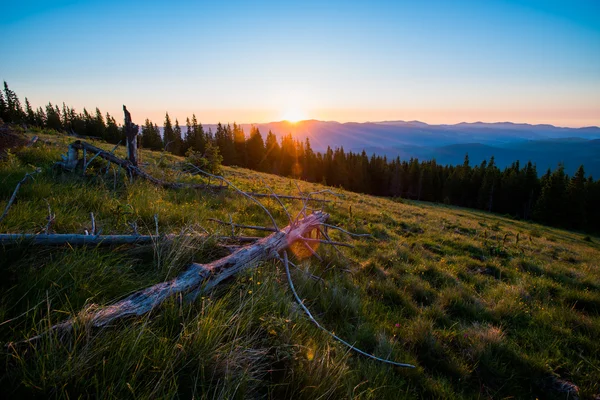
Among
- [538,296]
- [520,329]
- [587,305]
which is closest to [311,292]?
[520,329]

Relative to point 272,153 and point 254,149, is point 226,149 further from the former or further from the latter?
point 272,153

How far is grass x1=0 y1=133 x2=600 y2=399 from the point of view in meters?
1.50

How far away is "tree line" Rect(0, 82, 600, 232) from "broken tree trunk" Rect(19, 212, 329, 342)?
161 ft

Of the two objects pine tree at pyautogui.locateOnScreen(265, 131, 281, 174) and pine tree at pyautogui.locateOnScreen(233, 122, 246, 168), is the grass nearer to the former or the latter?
pine tree at pyautogui.locateOnScreen(233, 122, 246, 168)

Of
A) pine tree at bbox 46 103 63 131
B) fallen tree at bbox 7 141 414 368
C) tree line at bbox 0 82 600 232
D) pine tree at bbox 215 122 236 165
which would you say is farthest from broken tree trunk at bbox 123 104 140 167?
pine tree at bbox 46 103 63 131

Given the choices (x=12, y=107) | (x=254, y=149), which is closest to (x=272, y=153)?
(x=254, y=149)

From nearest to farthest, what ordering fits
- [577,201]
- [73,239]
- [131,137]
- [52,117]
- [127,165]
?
[73,239]
[127,165]
[131,137]
[577,201]
[52,117]

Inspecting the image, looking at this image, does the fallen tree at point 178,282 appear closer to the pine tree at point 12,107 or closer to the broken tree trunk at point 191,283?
the broken tree trunk at point 191,283

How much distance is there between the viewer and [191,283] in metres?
2.28

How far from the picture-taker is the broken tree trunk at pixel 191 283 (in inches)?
65.4

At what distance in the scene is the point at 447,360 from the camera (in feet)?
9.84

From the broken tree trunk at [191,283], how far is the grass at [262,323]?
79mm

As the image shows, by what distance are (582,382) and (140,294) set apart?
4.88 metres

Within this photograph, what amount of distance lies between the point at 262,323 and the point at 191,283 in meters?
0.73
